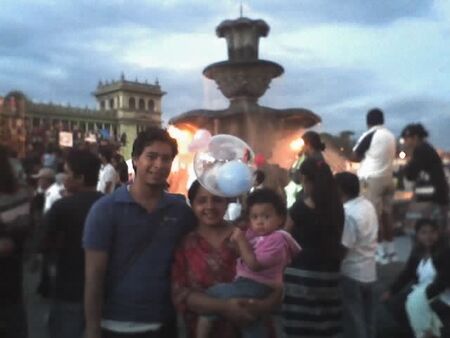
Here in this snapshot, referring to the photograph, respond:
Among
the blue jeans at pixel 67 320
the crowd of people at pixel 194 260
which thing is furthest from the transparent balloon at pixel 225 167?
the blue jeans at pixel 67 320

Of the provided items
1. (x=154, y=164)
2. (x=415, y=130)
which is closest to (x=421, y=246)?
(x=415, y=130)

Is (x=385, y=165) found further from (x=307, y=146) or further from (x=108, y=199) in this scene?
(x=108, y=199)

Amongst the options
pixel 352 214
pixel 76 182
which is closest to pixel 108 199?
pixel 76 182

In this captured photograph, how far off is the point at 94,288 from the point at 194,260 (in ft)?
1.67

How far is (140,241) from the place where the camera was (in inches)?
110

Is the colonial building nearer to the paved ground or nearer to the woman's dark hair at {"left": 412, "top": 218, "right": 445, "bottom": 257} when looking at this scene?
the paved ground

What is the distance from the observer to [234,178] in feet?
11.1

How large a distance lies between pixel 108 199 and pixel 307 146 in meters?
5.08

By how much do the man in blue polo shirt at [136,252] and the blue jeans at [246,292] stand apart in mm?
261

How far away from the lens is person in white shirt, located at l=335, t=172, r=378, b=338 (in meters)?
4.89

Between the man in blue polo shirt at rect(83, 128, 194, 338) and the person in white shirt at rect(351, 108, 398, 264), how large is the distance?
5.62 m

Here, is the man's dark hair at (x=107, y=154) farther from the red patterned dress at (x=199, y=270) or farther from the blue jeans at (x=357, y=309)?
the red patterned dress at (x=199, y=270)

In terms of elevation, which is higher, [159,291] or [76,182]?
[76,182]

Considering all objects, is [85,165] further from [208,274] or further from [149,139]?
[208,274]
